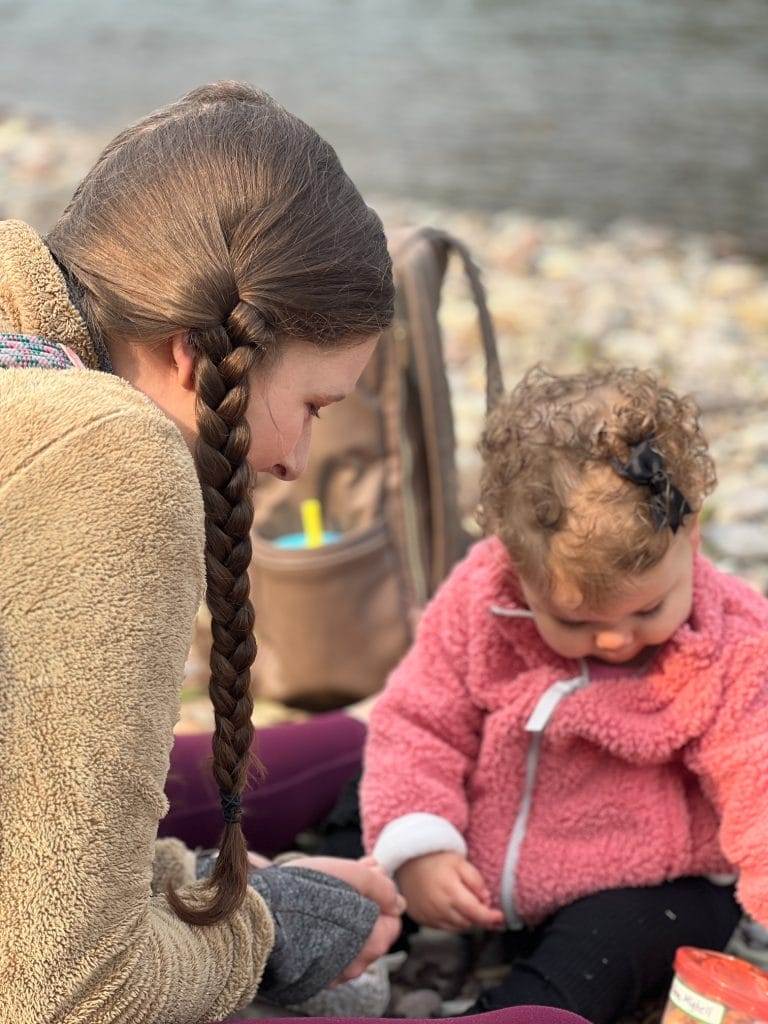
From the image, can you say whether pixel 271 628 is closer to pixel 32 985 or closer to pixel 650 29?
pixel 32 985

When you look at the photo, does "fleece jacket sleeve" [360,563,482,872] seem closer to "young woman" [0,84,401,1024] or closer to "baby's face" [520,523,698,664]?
"baby's face" [520,523,698,664]

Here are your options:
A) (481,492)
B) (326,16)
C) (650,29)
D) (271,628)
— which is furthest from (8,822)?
(326,16)

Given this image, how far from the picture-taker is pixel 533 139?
30.7ft

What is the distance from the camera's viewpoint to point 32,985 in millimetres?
1308

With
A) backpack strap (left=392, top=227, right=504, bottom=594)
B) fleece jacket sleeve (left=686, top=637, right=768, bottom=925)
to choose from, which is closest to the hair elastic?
fleece jacket sleeve (left=686, top=637, right=768, bottom=925)

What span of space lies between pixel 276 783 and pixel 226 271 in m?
1.15

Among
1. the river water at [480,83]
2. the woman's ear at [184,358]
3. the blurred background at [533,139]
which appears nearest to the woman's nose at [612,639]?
the woman's ear at [184,358]

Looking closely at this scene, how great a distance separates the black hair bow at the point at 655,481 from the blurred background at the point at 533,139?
1.59m

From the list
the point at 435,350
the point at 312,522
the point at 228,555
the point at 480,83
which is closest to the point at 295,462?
the point at 228,555

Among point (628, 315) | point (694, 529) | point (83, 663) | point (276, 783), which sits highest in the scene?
point (83, 663)

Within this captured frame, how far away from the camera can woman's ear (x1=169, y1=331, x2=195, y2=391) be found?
1432 mm

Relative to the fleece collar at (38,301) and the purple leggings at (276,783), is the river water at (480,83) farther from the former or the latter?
the fleece collar at (38,301)

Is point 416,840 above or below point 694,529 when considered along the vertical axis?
below

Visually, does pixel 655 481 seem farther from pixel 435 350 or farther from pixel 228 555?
pixel 435 350
